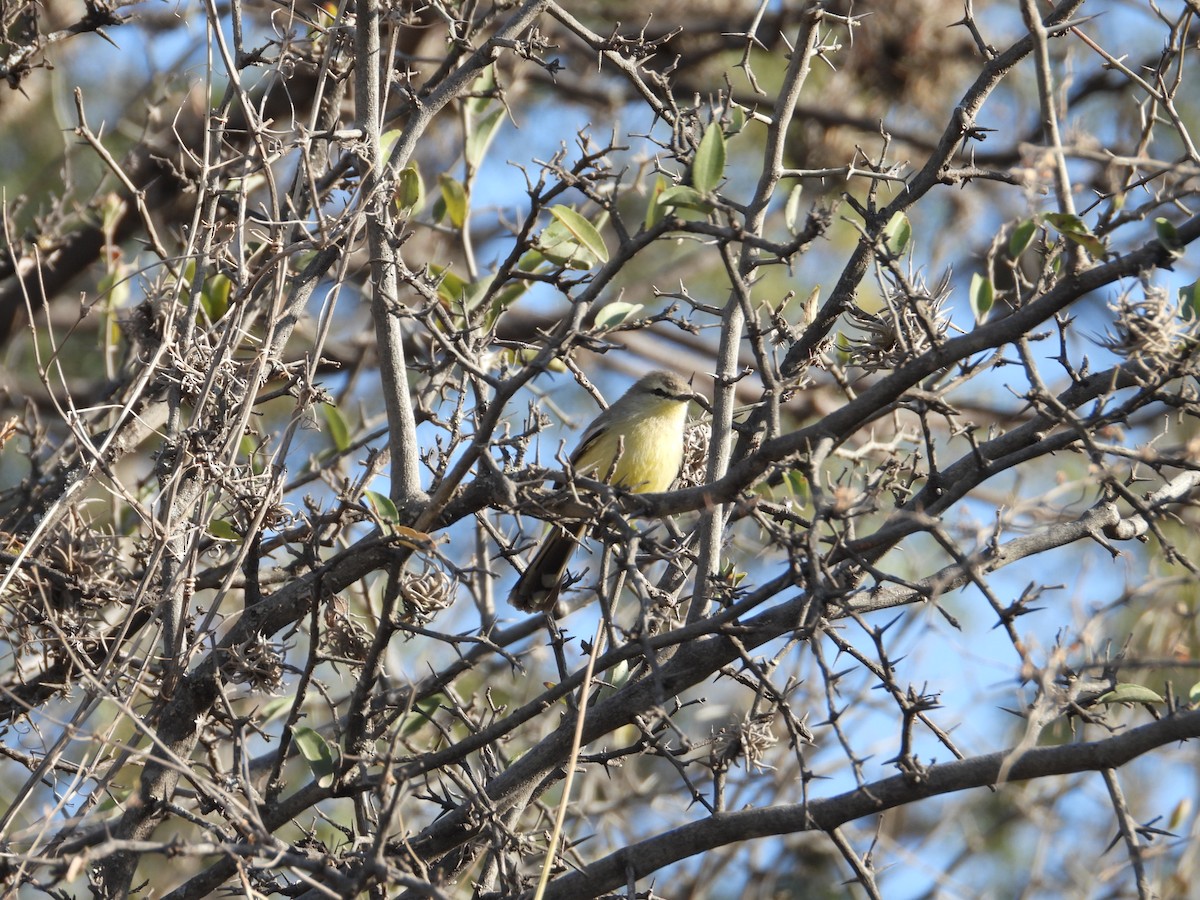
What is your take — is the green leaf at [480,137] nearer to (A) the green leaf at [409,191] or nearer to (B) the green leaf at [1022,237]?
(A) the green leaf at [409,191]

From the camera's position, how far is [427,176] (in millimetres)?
8375

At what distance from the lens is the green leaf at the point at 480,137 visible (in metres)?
4.54

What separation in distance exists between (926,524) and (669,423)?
2838mm

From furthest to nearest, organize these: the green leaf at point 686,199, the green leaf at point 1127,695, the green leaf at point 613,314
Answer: the green leaf at point 613,314, the green leaf at point 1127,695, the green leaf at point 686,199

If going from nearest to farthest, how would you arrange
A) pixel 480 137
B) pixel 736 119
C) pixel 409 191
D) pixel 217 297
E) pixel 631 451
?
pixel 736 119 → pixel 409 191 → pixel 217 297 → pixel 480 137 → pixel 631 451

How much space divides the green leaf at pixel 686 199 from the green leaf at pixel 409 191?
4.80ft

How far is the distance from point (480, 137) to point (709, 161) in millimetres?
2064

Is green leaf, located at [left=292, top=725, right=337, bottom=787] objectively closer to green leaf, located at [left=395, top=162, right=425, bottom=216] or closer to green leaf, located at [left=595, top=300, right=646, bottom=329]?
green leaf, located at [left=595, top=300, right=646, bottom=329]

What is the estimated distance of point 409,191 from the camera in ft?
13.1

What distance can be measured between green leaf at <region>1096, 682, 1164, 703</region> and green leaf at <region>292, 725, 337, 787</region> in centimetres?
214

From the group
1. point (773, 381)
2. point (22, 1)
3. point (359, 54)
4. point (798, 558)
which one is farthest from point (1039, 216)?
point (22, 1)

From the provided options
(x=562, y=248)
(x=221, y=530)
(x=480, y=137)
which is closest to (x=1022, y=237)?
(x=562, y=248)

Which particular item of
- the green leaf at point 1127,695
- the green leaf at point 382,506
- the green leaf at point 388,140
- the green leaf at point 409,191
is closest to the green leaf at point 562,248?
the green leaf at point 409,191

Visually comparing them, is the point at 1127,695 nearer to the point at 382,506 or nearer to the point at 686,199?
the point at 686,199
